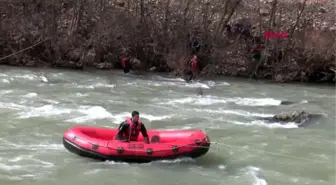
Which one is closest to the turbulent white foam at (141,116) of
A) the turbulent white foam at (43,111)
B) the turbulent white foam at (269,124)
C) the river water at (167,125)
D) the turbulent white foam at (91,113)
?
the river water at (167,125)

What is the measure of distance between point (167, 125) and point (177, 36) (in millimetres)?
9340

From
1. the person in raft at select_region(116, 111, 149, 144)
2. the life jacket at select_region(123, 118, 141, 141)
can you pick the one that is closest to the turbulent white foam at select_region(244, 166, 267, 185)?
the person in raft at select_region(116, 111, 149, 144)

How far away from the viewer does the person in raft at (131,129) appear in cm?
946

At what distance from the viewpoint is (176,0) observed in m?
22.6

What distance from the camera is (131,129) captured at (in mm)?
9539

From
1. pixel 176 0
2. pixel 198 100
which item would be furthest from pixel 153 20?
pixel 198 100

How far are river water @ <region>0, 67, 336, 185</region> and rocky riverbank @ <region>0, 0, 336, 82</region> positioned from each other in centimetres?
127

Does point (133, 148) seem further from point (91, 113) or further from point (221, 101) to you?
point (221, 101)

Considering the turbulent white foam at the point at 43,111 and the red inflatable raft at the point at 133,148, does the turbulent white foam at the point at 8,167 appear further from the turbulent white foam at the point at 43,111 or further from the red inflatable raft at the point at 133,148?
the turbulent white foam at the point at 43,111

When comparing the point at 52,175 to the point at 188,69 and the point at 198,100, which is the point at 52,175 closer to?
the point at 198,100

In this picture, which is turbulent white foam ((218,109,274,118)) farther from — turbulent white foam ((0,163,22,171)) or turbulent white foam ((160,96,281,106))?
turbulent white foam ((0,163,22,171))

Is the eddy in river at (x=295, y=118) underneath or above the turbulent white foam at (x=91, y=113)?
above

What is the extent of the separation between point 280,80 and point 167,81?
4.47m

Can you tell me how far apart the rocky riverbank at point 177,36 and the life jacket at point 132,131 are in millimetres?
10435
